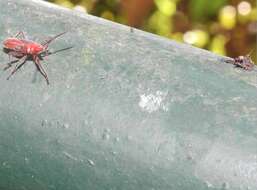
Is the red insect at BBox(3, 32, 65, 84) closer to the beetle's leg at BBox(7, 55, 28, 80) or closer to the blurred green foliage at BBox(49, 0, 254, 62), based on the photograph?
the beetle's leg at BBox(7, 55, 28, 80)

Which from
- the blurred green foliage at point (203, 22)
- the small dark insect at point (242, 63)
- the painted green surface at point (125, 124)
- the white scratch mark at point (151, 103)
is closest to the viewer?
the painted green surface at point (125, 124)

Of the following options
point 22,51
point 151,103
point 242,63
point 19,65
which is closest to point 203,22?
point 242,63

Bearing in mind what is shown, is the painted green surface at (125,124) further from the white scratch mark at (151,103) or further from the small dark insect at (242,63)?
the small dark insect at (242,63)

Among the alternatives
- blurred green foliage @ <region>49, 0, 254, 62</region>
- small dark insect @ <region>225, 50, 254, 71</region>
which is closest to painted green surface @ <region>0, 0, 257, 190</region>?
small dark insect @ <region>225, 50, 254, 71</region>

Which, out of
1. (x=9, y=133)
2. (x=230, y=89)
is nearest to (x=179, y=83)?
(x=230, y=89)

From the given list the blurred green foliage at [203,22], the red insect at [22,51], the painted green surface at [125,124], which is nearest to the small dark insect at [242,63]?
the painted green surface at [125,124]

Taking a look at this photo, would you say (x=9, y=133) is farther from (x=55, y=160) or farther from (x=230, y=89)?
(x=230, y=89)

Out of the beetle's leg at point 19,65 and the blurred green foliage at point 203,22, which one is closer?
the beetle's leg at point 19,65
